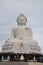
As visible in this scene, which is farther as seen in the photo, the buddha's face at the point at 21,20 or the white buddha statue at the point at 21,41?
the buddha's face at the point at 21,20

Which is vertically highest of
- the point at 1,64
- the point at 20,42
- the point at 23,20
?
Answer: the point at 23,20

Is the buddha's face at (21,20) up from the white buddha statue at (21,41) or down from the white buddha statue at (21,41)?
up

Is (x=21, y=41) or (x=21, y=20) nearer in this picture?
(x=21, y=41)

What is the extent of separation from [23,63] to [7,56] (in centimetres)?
728

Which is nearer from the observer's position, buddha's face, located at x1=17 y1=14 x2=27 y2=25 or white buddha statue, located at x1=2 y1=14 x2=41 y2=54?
white buddha statue, located at x1=2 y1=14 x2=41 y2=54

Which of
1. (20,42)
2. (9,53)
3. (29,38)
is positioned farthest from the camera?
(29,38)

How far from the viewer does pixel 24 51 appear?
93.5 feet

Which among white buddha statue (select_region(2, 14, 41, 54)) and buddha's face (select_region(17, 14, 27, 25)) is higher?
buddha's face (select_region(17, 14, 27, 25))

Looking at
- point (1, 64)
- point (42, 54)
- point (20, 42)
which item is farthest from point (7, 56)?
point (1, 64)

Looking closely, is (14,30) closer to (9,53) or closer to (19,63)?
(9,53)

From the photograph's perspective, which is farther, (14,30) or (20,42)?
(14,30)

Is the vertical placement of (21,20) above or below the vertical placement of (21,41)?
above

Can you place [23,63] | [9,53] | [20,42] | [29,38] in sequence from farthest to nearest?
1. [29,38]
2. [20,42]
3. [9,53]
4. [23,63]

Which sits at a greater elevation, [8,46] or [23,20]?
[23,20]
